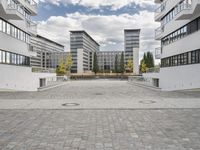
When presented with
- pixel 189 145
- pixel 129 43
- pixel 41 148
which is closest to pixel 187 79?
pixel 189 145

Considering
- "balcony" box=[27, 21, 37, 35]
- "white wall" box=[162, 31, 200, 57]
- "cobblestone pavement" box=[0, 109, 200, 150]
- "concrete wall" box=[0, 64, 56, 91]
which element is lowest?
"cobblestone pavement" box=[0, 109, 200, 150]

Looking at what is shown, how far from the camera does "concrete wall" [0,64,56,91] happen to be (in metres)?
22.4

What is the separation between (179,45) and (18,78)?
18.0 m

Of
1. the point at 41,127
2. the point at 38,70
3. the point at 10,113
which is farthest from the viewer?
the point at 38,70

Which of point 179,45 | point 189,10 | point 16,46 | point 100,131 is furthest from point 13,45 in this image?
point 100,131

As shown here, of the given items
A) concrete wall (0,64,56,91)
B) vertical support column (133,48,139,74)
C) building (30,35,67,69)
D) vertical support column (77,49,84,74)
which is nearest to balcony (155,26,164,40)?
concrete wall (0,64,56,91)

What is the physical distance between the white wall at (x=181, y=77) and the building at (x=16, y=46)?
16.8 meters

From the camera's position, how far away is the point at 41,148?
18.4 ft

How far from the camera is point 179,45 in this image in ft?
81.6

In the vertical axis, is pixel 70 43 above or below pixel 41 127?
above

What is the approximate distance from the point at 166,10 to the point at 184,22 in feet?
22.7

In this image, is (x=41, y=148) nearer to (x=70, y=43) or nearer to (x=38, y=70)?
(x=38, y=70)

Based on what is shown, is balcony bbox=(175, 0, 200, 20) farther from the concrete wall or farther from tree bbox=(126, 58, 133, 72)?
tree bbox=(126, 58, 133, 72)

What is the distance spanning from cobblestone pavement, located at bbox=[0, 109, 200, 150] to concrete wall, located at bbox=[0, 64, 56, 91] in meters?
13.2
